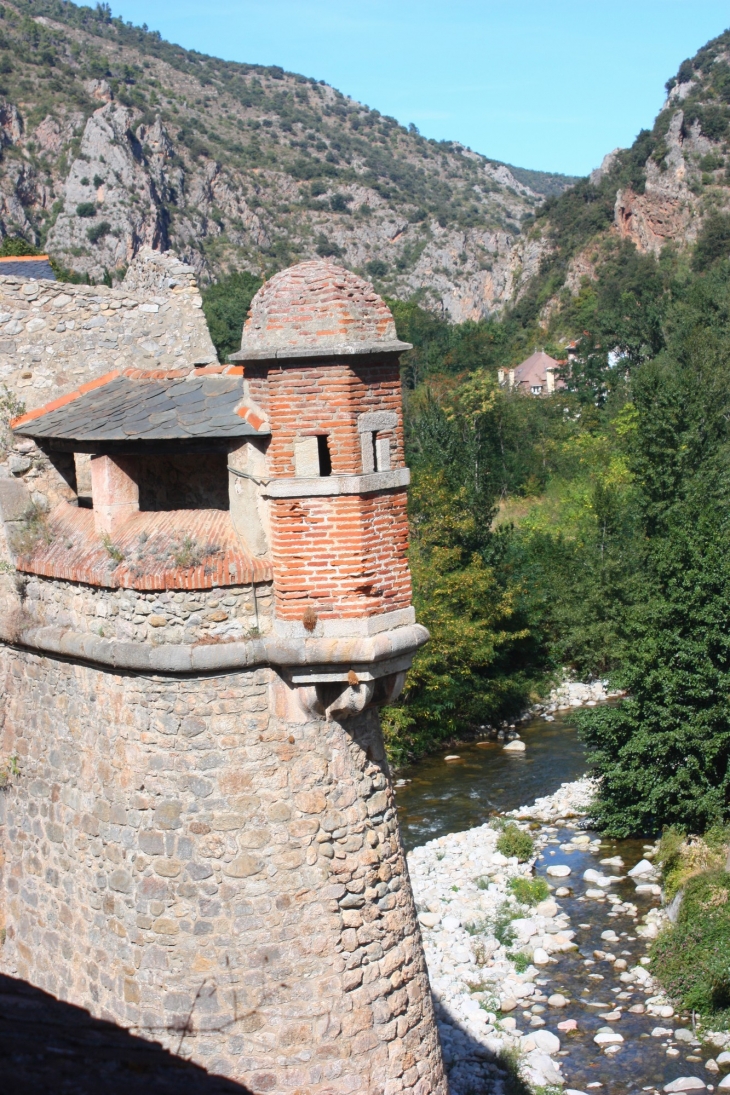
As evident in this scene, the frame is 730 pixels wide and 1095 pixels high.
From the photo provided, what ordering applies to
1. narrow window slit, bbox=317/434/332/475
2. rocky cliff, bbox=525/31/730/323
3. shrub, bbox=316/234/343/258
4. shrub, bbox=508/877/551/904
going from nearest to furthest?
narrow window slit, bbox=317/434/332/475 → shrub, bbox=508/877/551/904 → rocky cliff, bbox=525/31/730/323 → shrub, bbox=316/234/343/258

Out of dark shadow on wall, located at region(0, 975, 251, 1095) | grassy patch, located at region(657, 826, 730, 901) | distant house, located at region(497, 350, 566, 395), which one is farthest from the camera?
distant house, located at region(497, 350, 566, 395)

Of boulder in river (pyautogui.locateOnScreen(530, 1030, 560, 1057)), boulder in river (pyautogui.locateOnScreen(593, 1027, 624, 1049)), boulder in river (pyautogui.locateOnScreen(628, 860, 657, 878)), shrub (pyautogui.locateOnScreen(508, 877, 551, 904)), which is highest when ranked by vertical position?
boulder in river (pyautogui.locateOnScreen(530, 1030, 560, 1057))

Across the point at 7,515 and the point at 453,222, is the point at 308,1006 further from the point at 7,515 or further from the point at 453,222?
the point at 453,222

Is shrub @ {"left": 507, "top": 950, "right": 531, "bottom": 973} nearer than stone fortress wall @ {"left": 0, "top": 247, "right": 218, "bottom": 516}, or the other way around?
stone fortress wall @ {"left": 0, "top": 247, "right": 218, "bottom": 516}

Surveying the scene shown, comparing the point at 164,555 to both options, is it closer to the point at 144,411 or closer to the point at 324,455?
the point at 144,411

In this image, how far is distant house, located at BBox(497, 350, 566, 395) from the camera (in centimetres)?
5881

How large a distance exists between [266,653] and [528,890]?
418 inches

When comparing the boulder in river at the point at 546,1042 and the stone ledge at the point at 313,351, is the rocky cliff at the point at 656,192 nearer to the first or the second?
the boulder in river at the point at 546,1042

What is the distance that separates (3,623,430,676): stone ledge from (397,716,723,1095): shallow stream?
7310 mm

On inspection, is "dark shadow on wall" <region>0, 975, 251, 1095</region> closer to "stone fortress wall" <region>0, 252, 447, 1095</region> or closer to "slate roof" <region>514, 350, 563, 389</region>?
"stone fortress wall" <region>0, 252, 447, 1095</region>

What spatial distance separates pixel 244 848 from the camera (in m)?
7.25

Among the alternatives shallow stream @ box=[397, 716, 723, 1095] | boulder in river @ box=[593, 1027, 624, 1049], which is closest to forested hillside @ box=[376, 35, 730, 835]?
shallow stream @ box=[397, 716, 723, 1095]

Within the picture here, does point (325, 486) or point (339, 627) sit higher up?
point (325, 486)

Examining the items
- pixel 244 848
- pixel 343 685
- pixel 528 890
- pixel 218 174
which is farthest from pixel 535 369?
pixel 244 848
